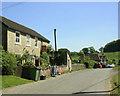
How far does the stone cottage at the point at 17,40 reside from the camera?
66.8 ft

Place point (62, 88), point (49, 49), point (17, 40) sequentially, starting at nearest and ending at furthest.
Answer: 1. point (62, 88)
2. point (17, 40)
3. point (49, 49)

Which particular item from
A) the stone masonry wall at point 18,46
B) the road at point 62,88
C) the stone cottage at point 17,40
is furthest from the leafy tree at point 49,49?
the road at point 62,88

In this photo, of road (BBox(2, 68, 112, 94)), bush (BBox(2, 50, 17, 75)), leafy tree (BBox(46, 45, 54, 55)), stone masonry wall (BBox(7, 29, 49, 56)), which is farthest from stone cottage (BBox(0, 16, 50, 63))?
road (BBox(2, 68, 112, 94))

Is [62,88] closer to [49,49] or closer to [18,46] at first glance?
[18,46]

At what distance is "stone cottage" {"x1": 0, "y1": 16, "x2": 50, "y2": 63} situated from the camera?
20375 mm

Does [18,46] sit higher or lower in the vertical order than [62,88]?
higher

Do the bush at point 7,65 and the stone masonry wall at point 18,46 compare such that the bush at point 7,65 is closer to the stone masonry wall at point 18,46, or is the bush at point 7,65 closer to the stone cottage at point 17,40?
the stone cottage at point 17,40

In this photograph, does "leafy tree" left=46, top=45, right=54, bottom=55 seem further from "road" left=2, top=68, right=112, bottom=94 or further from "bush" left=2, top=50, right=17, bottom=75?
"road" left=2, top=68, right=112, bottom=94

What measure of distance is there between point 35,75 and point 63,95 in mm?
7868

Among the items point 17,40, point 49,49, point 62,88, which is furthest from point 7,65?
point 49,49

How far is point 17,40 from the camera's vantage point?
22594 millimetres

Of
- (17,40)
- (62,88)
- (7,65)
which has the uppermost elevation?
(17,40)

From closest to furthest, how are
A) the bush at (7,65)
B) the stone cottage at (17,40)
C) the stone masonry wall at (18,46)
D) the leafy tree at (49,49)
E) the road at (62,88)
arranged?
the road at (62,88) → the bush at (7,65) → the stone cottage at (17,40) → the stone masonry wall at (18,46) → the leafy tree at (49,49)

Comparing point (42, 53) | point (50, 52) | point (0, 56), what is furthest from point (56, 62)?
point (0, 56)
